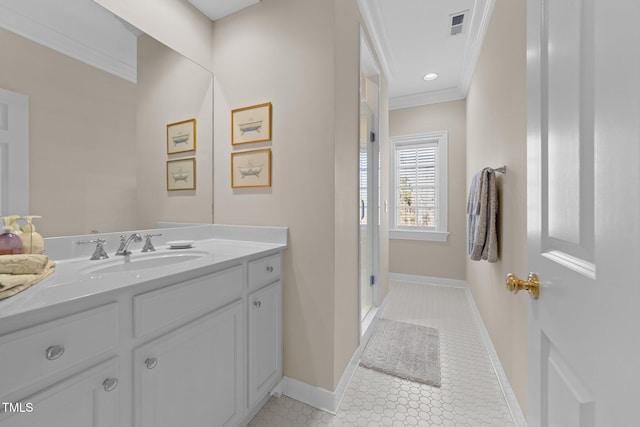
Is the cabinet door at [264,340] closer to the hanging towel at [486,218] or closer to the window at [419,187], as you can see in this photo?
the hanging towel at [486,218]

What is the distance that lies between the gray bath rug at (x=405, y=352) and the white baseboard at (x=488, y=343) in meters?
0.37

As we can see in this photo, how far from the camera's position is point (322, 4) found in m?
1.52

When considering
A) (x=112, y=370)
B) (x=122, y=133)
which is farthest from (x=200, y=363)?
(x=122, y=133)

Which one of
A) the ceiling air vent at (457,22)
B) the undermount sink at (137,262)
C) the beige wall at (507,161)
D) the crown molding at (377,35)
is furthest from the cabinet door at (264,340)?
the ceiling air vent at (457,22)

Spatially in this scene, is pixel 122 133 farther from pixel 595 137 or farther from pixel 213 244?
pixel 595 137

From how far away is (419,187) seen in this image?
3.97 meters

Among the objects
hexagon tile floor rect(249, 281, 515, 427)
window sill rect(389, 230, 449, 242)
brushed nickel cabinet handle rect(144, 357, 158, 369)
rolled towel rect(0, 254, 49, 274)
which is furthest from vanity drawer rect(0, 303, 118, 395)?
window sill rect(389, 230, 449, 242)

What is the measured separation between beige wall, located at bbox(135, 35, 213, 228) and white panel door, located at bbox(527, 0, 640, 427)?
1789mm

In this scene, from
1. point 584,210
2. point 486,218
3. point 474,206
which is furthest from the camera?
point 474,206

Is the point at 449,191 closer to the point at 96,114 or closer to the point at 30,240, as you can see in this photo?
the point at 96,114

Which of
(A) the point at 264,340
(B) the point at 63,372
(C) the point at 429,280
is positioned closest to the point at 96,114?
(B) the point at 63,372

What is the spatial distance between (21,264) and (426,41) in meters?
3.18

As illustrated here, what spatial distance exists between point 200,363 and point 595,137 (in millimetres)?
1381

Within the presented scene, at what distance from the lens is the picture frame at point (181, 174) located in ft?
5.66
